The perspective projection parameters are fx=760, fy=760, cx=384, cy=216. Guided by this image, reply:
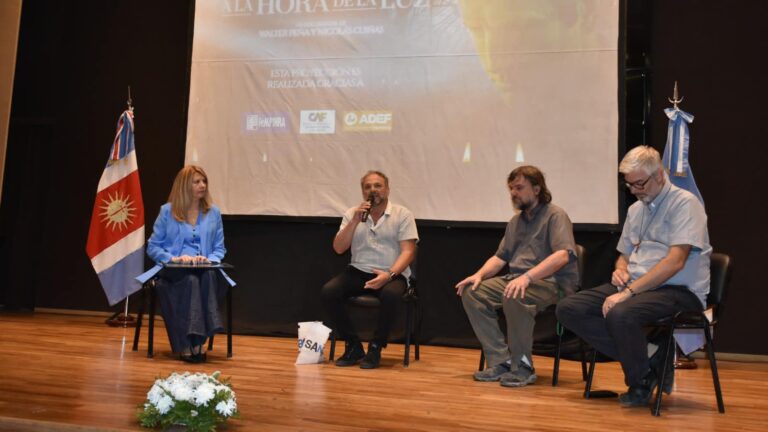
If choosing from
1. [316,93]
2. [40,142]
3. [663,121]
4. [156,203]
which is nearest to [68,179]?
[40,142]

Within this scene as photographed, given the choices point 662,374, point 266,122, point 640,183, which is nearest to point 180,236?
point 266,122

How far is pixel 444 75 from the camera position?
5016 mm

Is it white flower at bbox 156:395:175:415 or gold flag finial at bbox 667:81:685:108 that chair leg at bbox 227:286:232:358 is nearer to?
white flower at bbox 156:395:175:415

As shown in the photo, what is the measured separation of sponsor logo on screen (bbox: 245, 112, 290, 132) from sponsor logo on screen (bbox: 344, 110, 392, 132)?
1.50ft

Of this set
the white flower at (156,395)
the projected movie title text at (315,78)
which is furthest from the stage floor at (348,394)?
the projected movie title text at (315,78)

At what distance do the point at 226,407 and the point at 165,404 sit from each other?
18 cm

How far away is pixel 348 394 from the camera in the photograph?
3.12m

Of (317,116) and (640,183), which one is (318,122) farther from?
(640,183)

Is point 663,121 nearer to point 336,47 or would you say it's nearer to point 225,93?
point 336,47

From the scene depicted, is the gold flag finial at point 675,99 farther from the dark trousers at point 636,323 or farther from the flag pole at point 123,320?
the flag pole at point 123,320

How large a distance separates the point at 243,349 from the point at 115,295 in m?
1.35

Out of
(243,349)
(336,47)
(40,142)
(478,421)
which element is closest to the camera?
(478,421)

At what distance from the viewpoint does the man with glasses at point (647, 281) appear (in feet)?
9.72

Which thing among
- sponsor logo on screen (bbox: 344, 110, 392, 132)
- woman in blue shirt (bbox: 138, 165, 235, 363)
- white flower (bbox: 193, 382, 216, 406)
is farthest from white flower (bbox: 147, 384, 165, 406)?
sponsor logo on screen (bbox: 344, 110, 392, 132)
